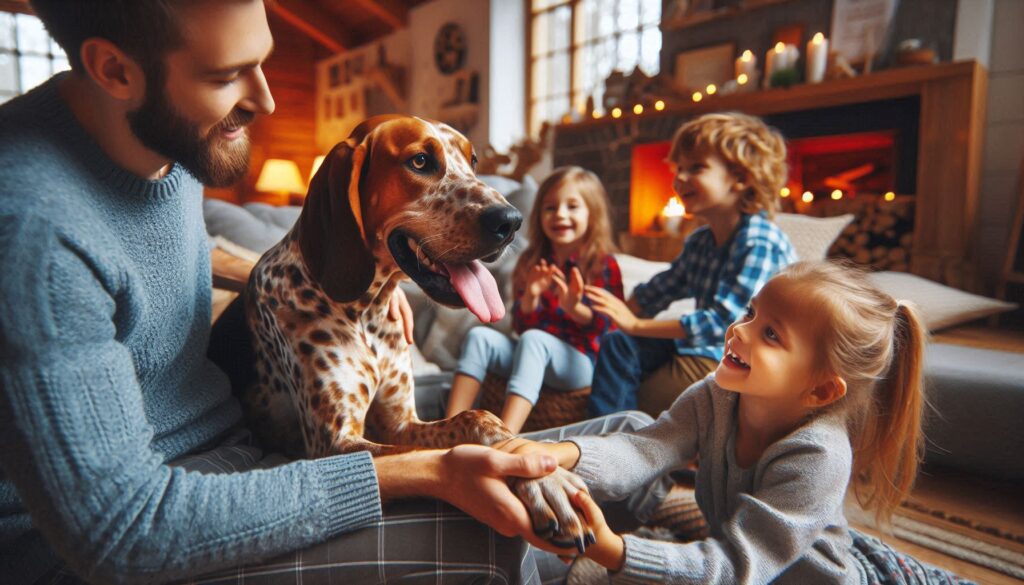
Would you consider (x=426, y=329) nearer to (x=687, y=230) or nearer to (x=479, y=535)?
(x=479, y=535)

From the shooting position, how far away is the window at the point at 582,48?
5855mm

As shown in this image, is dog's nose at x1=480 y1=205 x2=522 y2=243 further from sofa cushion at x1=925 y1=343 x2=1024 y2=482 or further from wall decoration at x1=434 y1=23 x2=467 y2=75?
wall decoration at x1=434 y1=23 x2=467 y2=75

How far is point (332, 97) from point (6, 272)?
973cm

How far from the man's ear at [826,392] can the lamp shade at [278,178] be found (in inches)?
316

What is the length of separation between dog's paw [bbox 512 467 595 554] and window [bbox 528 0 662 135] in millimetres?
5260

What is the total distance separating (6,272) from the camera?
24.3 inches

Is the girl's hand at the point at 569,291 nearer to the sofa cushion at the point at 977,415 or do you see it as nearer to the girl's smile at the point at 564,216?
the girl's smile at the point at 564,216

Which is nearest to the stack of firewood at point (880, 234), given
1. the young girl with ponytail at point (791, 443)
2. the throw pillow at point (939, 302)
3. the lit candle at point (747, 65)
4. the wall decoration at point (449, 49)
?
the throw pillow at point (939, 302)

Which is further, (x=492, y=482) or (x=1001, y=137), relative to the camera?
(x=1001, y=137)

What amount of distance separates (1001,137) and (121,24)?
14.8ft

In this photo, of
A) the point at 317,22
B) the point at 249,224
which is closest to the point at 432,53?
the point at 317,22

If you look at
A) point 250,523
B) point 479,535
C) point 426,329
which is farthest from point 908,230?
point 250,523

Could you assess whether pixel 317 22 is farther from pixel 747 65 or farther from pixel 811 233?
pixel 811 233

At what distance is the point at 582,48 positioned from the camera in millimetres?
6617
